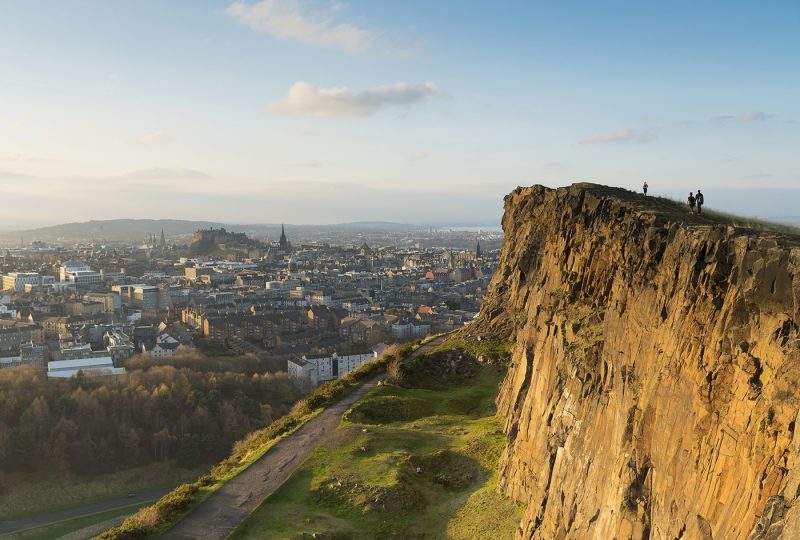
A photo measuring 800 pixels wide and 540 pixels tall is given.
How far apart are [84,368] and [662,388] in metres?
82.6

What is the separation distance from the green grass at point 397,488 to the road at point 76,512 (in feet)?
98.9

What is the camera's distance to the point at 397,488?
2834cm

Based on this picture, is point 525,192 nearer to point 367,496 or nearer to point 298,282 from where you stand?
point 367,496

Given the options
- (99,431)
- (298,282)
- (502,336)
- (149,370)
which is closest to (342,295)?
(298,282)

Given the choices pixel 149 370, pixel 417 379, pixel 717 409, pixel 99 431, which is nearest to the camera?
pixel 717 409

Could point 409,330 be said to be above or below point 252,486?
below

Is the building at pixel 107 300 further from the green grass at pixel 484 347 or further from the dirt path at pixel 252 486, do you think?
the dirt path at pixel 252 486

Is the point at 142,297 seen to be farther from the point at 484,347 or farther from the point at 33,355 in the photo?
the point at 484,347

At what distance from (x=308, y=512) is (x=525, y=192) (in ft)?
109

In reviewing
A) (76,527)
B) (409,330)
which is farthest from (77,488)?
(409,330)

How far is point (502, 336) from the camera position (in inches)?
2040

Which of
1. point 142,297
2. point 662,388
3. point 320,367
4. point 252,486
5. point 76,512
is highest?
point 662,388

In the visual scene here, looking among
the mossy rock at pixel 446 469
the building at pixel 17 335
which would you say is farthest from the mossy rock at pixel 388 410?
the building at pixel 17 335

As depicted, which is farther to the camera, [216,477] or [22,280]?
[22,280]
